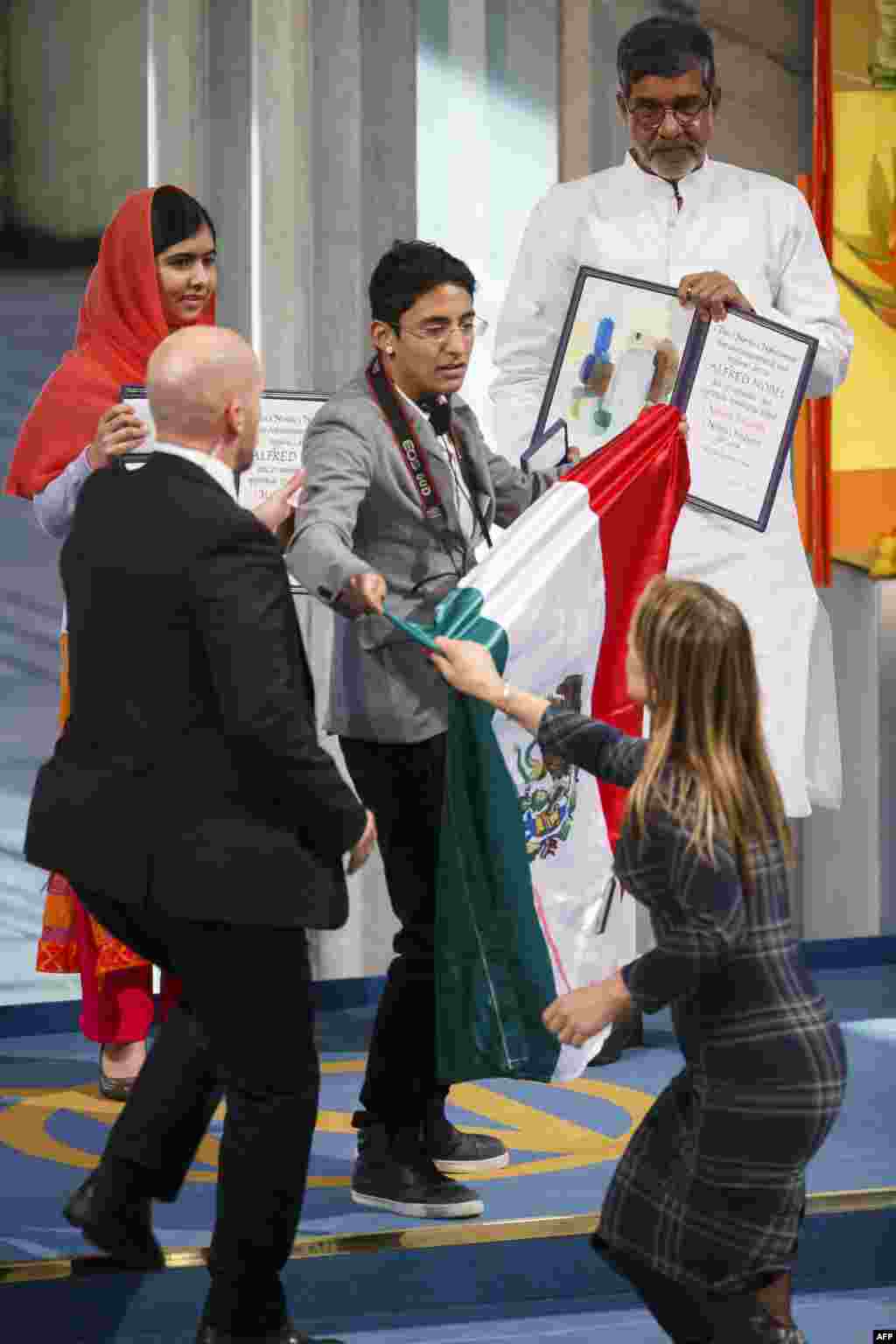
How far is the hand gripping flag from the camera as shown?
138 inches

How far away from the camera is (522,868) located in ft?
11.7

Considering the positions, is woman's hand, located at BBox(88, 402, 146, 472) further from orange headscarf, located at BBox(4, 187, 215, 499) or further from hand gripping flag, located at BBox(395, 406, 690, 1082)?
hand gripping flag, located at BBox(395, 406, 690, 1082)

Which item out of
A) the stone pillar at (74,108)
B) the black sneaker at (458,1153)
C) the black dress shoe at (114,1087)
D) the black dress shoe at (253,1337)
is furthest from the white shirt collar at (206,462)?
the stone pillar at (74,108)

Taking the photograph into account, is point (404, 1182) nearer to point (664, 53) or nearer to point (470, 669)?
point (470, 669)

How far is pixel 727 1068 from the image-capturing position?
2766 mm

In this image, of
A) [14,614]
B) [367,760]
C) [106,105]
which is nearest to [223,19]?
[106,105]

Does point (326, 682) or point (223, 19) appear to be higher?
point (223, 19)

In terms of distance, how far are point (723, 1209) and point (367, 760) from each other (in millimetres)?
1149

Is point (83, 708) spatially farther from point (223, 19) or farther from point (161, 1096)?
point (223, 19)

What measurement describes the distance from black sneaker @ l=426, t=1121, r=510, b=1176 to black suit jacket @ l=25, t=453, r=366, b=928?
40.2 inches

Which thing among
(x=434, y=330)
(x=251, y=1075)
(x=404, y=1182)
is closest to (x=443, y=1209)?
(x=404, y=1182)

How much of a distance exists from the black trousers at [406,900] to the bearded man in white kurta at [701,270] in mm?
1263

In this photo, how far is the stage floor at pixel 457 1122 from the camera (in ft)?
11.5

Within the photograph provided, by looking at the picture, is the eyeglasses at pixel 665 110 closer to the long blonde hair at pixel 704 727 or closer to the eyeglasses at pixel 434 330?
the eyeglasses at pixel 434 330
